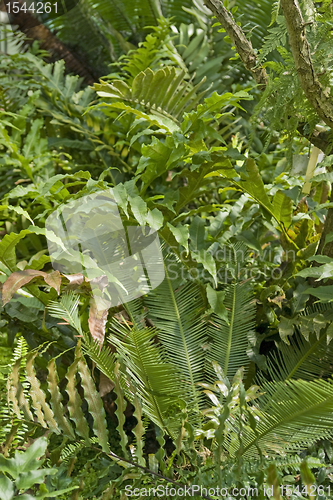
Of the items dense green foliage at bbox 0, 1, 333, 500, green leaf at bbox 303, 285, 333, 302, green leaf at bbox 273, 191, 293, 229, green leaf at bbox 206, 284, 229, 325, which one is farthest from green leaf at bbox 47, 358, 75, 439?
green leaf at bbox 273, 191, 293, 229

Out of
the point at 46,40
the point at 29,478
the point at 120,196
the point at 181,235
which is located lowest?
the point at 29,478

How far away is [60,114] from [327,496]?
1.48m

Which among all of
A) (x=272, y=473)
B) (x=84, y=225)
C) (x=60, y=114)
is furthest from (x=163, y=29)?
(x=272, y=473)

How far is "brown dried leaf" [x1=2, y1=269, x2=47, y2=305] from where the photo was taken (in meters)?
0.89

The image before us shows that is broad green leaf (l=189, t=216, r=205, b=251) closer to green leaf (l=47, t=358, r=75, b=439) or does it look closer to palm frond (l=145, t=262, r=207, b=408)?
palm frond (l=145, t=262, r=207, b=408)

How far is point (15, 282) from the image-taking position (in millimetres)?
919

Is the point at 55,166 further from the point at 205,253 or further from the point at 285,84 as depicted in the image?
the point at 285,84

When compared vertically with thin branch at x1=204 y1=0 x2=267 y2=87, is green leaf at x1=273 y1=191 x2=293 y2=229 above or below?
below

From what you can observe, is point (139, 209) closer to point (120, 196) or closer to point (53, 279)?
point (120, 196)

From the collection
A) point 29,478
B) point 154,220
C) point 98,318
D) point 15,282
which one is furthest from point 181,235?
point 29,478

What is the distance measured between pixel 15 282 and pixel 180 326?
0.42 metres

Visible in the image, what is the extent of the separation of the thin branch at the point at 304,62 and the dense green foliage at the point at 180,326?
39 mm

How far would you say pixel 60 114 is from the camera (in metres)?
1.61

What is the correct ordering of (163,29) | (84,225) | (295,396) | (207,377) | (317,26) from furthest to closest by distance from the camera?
(163,29) → (84,225) → (207,377) → (317,26) → (295,396)
